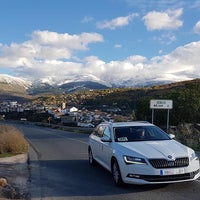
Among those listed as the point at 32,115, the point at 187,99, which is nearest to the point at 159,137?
the point at 187,99

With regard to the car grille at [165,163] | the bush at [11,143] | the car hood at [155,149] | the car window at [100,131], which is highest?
the car window at [100,131]

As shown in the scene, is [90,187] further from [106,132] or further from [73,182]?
[106,132]

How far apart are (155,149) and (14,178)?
396cm

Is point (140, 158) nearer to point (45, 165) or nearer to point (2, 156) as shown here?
point (45, 165)

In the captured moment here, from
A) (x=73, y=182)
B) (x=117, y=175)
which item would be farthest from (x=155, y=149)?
(x=73, y=182)

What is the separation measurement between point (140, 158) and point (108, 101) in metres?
89.3

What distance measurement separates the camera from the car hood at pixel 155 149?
9422 millimetres

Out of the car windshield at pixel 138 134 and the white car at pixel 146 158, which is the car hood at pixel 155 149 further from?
the car windshield at pixel 138 134

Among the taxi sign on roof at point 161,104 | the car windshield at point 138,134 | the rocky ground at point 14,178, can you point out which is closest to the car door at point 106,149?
the car windshield at point 138,134

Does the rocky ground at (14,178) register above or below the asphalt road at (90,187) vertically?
below

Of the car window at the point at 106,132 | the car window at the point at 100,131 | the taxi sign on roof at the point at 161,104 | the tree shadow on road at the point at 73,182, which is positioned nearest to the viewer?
the tree shadow on road at the point at 73,182

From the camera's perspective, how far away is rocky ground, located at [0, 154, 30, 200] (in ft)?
30.9

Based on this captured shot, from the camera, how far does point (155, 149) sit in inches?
383

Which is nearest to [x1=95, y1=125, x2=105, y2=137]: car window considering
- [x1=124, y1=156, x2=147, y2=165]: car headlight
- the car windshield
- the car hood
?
the car windshield
